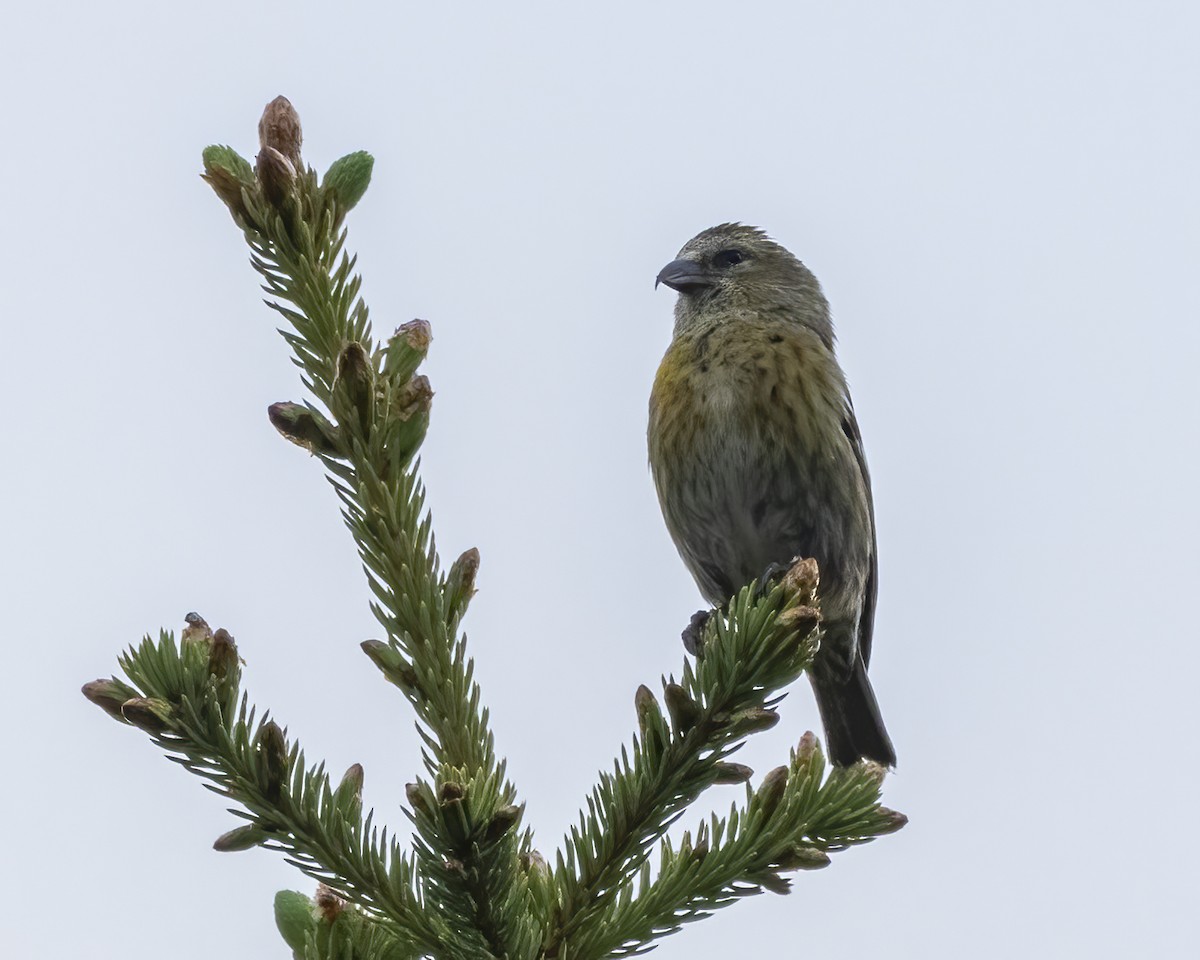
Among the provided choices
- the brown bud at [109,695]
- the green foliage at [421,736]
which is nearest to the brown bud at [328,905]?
the green foliage at [421,736]

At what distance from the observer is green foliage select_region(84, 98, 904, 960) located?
187cm

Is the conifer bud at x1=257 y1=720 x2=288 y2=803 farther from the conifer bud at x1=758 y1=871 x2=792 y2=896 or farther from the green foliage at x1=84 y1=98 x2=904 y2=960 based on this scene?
the conifer bud at x1=758 y1=871 x2=792 y2=896

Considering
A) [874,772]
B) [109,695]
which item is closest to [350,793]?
[109,695]

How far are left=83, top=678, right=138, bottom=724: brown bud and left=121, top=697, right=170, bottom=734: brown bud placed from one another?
19mm

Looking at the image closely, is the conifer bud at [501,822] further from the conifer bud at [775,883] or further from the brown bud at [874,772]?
the brown bud at [874,772]

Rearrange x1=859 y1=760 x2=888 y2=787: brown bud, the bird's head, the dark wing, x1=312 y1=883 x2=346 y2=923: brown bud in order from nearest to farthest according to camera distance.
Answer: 1. x1=312 y1=883 x2=346 y2=923: brown bud
2. x1=859 y1=760 x2=888 y2=787: brown bud
3. the dark wing
4. the bird's head

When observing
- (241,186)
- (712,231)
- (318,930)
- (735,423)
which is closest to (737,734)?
(318,930)

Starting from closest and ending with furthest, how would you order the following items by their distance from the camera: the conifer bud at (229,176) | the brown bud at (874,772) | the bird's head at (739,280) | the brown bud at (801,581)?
the conifer bud at (229,176) → the brown bud at (874,772) → the brown bud at (801,581) → the bird's head at (739,280)

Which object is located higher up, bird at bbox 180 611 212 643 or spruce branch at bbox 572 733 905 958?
bird at bbox 180 611 212 643

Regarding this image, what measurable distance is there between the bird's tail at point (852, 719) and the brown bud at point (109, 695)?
4.50 m

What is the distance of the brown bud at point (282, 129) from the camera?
2.08 meters

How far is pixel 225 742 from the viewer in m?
1.88

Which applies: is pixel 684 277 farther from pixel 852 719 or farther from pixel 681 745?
pixel 681 745

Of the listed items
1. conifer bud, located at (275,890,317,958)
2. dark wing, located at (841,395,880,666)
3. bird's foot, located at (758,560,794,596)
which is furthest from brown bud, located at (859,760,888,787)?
dark wing, located at (841,395,880,666)
